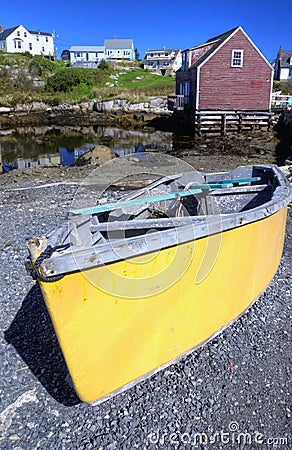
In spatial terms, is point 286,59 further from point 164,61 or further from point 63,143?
point 63,143

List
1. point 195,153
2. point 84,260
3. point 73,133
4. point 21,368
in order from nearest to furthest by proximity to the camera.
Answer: point 84,260, point 21,368, point 195,153, point 73,133

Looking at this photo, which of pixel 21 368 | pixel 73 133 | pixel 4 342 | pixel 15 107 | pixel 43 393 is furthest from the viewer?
pixel 15 107

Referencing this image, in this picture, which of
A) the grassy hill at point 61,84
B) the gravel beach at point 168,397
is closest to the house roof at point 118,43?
the grassy hill at point 61,84

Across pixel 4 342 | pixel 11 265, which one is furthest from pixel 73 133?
pixel 4 342

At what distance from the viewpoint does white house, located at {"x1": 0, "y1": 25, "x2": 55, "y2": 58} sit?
68250 mm

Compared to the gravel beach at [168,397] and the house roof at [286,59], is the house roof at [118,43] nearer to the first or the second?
the house roof at [286,59]

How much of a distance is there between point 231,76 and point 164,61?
52585mm

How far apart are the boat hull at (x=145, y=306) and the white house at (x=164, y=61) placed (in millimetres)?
73248

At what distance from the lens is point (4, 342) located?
14.7 ft

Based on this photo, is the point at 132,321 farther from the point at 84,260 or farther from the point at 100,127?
the point at 100,127

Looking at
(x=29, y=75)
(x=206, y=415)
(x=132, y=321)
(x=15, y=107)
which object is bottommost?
(x=206, y=415)

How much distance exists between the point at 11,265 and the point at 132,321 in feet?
12.1

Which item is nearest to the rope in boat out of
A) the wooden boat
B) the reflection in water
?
the wooden boat

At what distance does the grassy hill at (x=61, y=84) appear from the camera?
48.2 meters
